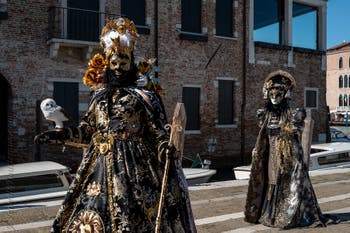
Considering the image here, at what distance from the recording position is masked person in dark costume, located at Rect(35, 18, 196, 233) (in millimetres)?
3385

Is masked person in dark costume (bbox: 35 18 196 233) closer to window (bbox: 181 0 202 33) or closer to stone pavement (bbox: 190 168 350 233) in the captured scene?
stone pavement (bbox: 190 168 350 233)

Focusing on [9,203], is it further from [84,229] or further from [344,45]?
[344,45]

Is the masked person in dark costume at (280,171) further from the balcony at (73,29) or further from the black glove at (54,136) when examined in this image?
the balcony at (73,29)

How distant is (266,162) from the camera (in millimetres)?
6590

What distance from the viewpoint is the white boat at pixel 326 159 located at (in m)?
13.5

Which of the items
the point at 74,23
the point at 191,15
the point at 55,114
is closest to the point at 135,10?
the point at 191,15

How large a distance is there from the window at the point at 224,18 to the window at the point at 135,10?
12.1 ft

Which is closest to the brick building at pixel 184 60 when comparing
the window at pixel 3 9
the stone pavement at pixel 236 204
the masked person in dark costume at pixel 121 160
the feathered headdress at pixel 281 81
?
the window at pixel 3 9

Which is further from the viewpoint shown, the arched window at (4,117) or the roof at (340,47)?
the roof at (340,47)

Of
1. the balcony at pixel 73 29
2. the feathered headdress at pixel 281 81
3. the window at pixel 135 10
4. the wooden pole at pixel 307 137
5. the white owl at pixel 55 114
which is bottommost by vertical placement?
the wooden pole at pixel 307 137

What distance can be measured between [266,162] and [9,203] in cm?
427

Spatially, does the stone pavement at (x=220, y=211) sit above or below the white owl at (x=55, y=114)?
below

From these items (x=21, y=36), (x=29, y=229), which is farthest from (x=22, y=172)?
(x=21, y=36)

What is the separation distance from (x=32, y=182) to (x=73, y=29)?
7138mm
